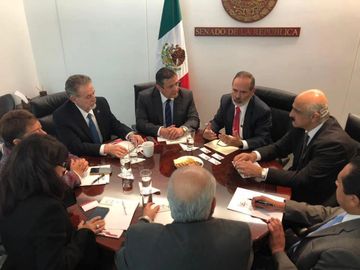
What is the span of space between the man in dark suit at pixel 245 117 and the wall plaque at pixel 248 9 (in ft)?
3.76

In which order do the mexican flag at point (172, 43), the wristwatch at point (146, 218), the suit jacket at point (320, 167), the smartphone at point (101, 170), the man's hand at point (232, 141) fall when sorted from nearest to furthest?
1. the wristwatch at point (146, 218)
2. the suit jacket at point (320, 167)
3. the smartphone at point (101, 170)
4. the man's hand at point (232, 141)
5. the mexican flag at point (172, 43)

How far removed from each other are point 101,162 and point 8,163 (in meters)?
0.91

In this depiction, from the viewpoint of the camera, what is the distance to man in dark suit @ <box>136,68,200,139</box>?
2.79 m

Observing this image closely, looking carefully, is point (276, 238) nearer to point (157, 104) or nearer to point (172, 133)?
point (172, 133)

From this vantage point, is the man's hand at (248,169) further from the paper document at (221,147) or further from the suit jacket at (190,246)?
the suit jacket at (190,246)

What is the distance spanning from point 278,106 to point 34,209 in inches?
97.6

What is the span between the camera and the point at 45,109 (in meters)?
2.73

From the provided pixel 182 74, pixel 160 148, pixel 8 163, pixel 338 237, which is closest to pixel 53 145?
pixel 8 163

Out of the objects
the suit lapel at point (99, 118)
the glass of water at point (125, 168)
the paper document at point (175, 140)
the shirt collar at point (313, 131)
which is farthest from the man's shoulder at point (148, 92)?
the shirt collar at point (313, 131)

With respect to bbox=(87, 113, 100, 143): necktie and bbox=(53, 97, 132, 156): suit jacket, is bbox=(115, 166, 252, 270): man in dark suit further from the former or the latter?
bbox=(87, 113, 100, 143): necktie

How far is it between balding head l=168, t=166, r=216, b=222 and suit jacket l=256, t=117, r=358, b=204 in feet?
3.08

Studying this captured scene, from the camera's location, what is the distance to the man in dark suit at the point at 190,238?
0.98 meters

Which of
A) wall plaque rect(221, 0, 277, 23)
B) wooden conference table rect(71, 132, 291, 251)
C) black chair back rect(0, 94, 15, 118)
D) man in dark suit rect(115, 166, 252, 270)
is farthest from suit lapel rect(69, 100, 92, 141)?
wall plaque rect(221, 0, 277, 23)

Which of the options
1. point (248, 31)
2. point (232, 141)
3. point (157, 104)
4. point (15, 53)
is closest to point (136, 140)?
point (157, 104)
